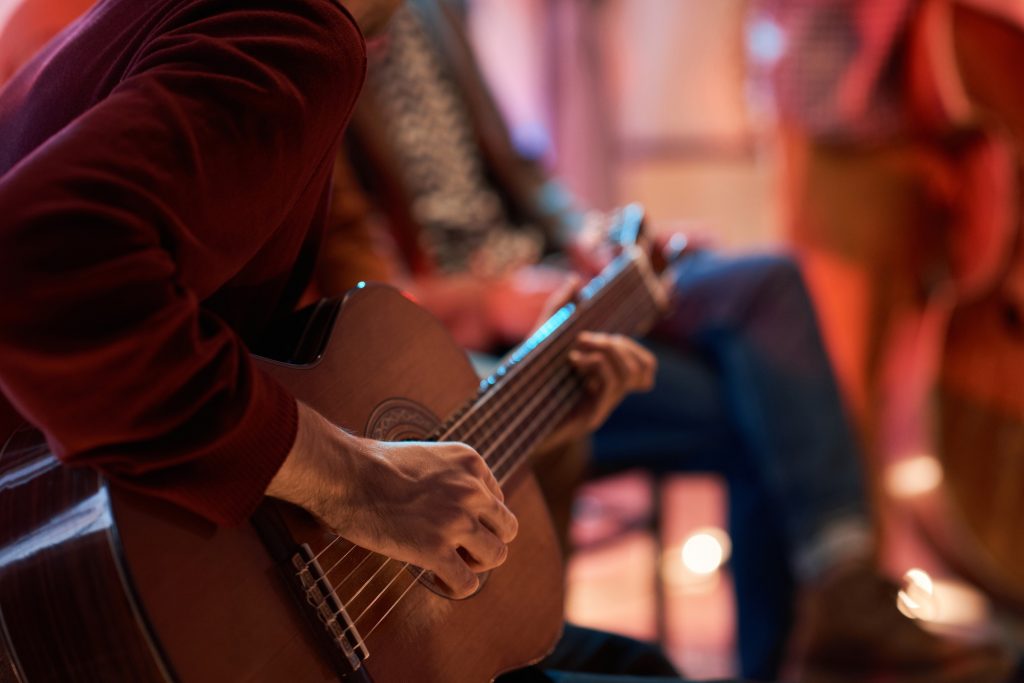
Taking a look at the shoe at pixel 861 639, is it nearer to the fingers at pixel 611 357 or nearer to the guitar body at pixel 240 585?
the fingers at pixel 611 357

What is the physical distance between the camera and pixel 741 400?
5.46 feet

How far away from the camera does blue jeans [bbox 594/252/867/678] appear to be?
5.29 ft

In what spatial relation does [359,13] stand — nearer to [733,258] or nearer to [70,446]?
[70,446]

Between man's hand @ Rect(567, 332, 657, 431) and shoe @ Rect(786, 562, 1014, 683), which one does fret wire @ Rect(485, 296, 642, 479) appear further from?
shoe @ Rect(786, 562, 1014, 683)

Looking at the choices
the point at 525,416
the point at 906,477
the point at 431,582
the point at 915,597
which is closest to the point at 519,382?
the point at 525,416

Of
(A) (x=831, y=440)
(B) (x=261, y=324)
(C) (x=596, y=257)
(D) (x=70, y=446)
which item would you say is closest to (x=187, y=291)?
(D) (x=70, y=446)

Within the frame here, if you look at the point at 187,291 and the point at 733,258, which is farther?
the point at 733,258

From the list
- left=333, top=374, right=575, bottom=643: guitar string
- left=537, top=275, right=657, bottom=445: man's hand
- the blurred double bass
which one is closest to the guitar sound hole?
left=333, top=374, right=575, bottom=643: guitar string

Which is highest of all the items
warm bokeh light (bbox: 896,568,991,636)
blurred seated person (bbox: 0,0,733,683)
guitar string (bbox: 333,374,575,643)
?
blurred seated person (bbox: 0,0,733,683)

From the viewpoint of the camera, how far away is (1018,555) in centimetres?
189

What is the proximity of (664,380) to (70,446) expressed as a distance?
3.87ft

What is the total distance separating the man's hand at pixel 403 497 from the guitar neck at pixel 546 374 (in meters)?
0.11

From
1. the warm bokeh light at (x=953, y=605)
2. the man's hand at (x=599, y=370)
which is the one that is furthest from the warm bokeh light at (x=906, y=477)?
the man's hand at (x=599, y=370)

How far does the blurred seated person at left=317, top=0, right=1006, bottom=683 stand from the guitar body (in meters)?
0.66
